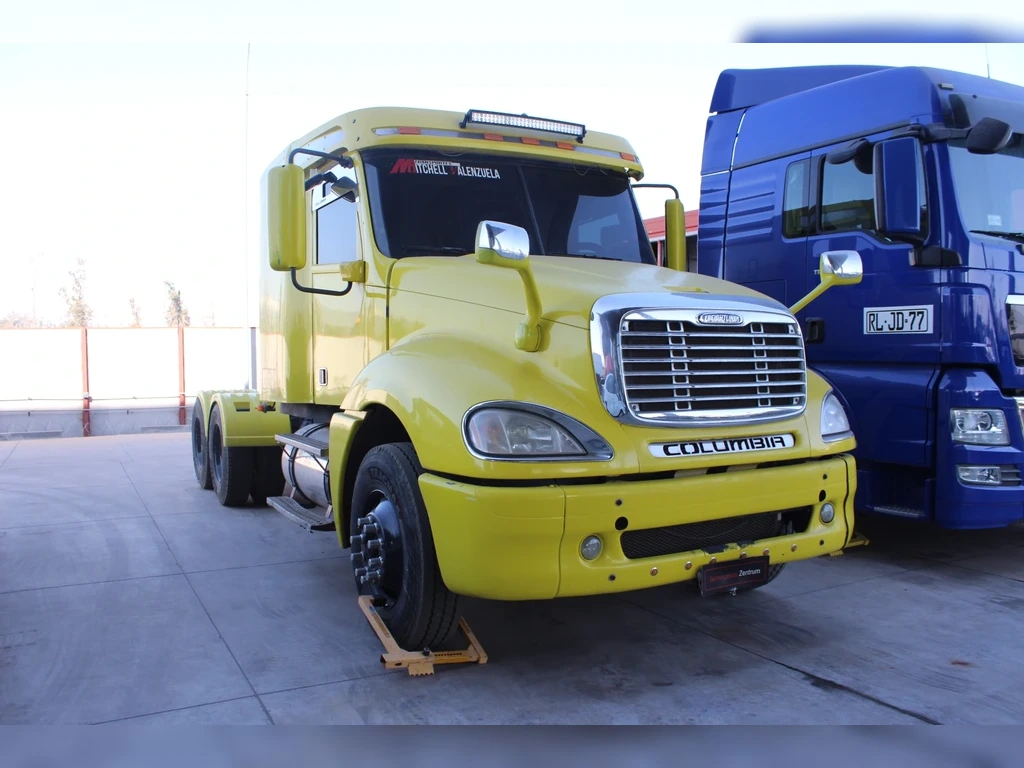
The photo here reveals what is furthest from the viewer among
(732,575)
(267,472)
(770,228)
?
(267,472)

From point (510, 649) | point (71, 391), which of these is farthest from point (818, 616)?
point (71, 391)

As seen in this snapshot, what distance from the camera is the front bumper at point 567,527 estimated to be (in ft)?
10.5

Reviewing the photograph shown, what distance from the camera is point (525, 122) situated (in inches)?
198

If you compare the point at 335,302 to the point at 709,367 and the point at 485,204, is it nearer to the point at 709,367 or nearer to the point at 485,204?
the point at 485,204

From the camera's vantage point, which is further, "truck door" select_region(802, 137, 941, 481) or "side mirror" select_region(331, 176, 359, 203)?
"truck door" select_region(802, 137, 941, 481)

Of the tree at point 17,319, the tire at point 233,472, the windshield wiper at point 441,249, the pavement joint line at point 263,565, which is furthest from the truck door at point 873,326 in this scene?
the tree at point 17,319

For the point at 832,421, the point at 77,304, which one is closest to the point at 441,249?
the point at 832,421

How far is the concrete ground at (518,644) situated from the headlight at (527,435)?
104 cm

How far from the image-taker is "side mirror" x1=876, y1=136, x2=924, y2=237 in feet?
16.2

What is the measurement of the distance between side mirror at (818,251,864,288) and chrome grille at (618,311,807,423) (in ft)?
1.41

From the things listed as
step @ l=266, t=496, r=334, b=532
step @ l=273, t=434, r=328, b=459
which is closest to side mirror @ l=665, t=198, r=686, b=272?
step @ l=273, t=434, r=328, b=459

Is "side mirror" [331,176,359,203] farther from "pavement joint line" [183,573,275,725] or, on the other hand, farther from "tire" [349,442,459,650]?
"pavement joint line" [183,573,275,725]

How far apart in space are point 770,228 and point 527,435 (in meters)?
3.70

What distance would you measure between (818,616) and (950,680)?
90 cm
